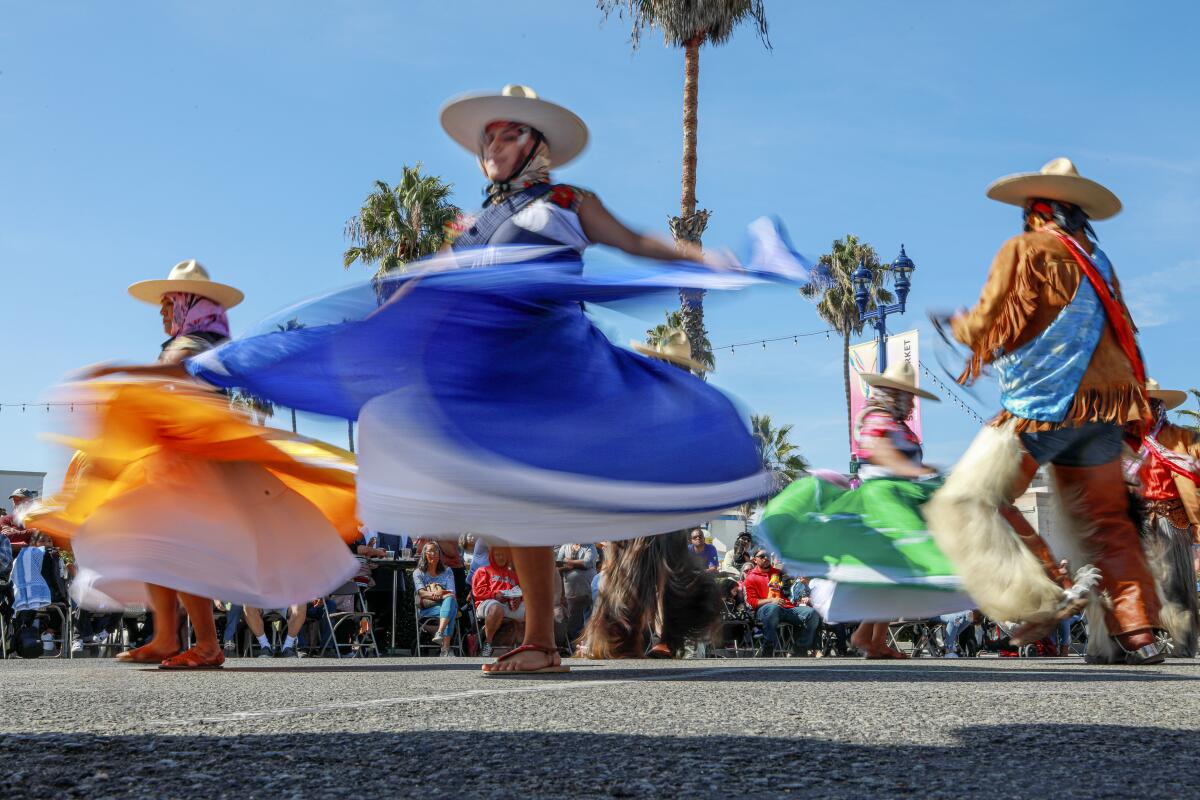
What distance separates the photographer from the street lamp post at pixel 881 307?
18.5m

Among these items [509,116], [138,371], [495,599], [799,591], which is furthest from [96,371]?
[799,591]

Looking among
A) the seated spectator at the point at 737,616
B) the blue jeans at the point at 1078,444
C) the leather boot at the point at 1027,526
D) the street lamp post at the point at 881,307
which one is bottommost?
the seated spectator at the point at 737,616

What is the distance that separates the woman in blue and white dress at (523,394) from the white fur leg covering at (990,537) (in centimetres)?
126

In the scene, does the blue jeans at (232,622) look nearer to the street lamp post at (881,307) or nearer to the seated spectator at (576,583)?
the seated spectator at (576,583)

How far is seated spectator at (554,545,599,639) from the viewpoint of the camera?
40.8 feet

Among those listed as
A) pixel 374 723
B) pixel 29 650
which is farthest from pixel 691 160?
pixel 374 723

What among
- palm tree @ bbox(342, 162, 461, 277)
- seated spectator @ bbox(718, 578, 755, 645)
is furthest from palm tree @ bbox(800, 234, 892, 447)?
seated spectator @ bbox(718, 578, 755, 645)

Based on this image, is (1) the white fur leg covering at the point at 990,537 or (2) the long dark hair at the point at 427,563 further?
(2) the long dark hair at the point at 427,563

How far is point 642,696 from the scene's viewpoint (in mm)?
3770

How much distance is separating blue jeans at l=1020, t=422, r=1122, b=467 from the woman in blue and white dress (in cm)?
166

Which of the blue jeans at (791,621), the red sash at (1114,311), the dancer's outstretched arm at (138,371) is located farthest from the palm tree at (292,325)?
the blue jeans at (791,621)

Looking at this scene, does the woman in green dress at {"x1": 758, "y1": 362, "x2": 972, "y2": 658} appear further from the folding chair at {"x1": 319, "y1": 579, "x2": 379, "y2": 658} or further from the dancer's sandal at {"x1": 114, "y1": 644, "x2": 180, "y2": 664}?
the folding chair at {"x1": 319, "y1": 579, "x2": 379, "y2": 658}

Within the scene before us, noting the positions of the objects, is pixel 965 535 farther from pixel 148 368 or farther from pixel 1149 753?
pixel 148 368

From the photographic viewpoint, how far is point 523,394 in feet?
14.2
